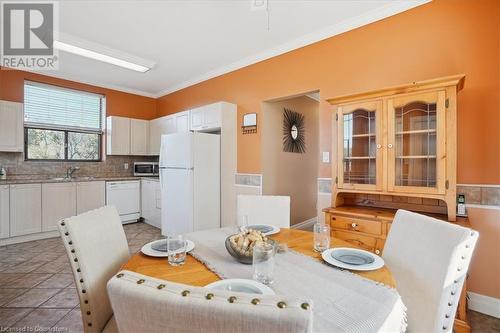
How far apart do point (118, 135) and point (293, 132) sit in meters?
3.38

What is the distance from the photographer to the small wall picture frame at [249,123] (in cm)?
353

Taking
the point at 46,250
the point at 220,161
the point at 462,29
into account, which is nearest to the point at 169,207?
the point at 220,161

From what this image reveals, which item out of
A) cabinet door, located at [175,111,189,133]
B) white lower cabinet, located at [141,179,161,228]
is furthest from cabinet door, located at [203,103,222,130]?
white lower cabinet, located at [141,179,161,228]

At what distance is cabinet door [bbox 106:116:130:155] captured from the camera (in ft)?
15.5

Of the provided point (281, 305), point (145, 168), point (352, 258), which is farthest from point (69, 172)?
point (281, 305)

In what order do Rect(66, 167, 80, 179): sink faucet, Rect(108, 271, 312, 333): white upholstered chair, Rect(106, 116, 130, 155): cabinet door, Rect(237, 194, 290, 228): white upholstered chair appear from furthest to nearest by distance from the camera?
Rect(106, 116, 130, 155): cabinet door < Rect(66, 167, 80, 179): sink faucet < Rect(237, 194, 290, 228): white upholstered chair < Rect(108, 271, 312, 333): white upholstered chair

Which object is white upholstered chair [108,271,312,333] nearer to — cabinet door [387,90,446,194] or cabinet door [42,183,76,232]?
cabinet door [387,90,446,194]

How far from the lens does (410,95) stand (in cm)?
200

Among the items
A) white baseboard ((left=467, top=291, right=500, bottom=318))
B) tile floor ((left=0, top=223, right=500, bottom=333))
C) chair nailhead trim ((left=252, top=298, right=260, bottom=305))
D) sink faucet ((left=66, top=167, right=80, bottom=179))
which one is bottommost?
tile floor ((left=0, top=223, right=500, bottom=333))

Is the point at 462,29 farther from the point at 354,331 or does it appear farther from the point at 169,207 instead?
the point at 169,207

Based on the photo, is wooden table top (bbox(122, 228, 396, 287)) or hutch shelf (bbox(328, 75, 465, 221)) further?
hutch shelf (bbox(328, 75, 465, 221))

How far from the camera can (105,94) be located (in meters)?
4.83

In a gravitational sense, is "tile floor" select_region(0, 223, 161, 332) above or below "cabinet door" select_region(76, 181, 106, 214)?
below

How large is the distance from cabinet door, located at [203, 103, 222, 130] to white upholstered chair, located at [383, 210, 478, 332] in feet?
9.50
